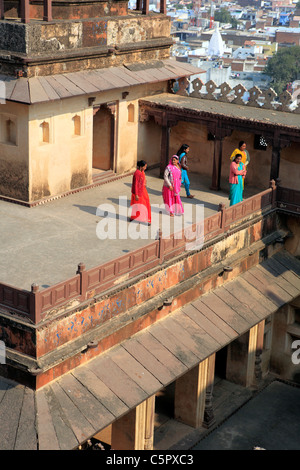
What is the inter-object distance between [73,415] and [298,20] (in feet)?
587

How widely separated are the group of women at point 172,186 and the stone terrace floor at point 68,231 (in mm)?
281

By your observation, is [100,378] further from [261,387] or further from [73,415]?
[261,387]

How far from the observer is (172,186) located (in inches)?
731

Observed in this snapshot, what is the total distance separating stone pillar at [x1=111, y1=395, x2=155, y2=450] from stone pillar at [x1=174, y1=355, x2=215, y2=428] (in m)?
1.79

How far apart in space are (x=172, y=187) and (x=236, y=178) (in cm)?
168

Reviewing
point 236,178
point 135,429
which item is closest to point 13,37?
point 236,178

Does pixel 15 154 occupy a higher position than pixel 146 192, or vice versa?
pixel 15 154

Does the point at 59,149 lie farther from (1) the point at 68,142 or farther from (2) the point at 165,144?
(2) the point at 165,144

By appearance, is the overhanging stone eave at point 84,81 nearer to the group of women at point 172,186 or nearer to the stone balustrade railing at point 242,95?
the stone balustrade railing at point 242,95

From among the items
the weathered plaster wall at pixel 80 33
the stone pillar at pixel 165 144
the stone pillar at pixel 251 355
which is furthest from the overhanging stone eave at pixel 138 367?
the weathered plaster wall at pixel 80 33

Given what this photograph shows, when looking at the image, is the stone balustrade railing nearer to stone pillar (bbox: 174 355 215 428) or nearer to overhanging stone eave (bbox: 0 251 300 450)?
overhanging stone eave (bbox: 0 251 300 450)

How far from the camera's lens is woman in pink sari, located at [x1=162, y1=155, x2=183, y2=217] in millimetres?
18453

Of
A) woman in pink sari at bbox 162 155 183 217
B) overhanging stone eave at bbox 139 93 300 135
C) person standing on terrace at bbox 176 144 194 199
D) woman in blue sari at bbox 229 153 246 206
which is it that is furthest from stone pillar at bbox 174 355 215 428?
overhanging stone eave at bbox 139 93 300 135
